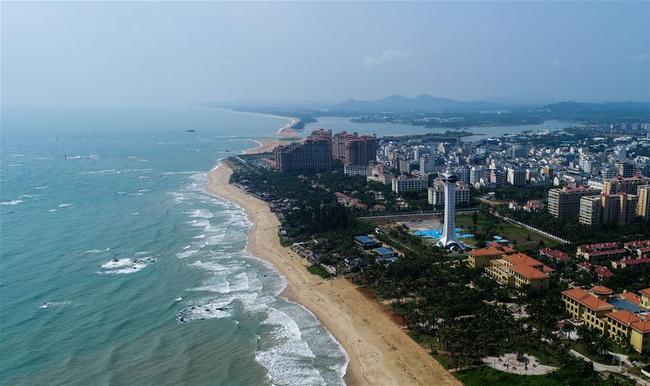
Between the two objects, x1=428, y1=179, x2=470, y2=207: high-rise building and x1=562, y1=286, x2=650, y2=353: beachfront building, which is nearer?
x1=562, y1=286, x2=650, y2=353: beachfront building

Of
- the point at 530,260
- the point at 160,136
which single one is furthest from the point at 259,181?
the point at 160,136

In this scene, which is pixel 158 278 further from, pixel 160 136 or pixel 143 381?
pixel 160 136

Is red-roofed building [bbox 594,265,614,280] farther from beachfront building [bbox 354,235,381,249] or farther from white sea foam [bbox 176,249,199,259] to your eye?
white sea foam [bbox 176,249,199,259]

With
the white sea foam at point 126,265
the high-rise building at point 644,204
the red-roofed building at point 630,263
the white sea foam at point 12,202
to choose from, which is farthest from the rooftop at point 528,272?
the white sea foam at point 12,202

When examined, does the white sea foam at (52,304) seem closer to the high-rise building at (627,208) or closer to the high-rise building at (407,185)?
the high-rise building at (407,185)

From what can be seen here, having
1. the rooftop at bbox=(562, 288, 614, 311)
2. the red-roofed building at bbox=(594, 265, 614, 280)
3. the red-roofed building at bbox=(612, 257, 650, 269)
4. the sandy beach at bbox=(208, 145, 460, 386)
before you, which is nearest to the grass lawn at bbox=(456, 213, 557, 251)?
the red-roofed building at bbox=(612, 257, 650, 269)

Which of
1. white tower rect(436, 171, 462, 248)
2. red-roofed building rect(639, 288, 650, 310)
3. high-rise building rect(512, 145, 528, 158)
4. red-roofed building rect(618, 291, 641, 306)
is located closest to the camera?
red-roofed building rect(639, 288, 650, 310)

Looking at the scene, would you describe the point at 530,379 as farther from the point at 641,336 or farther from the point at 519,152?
the point at 519,152
